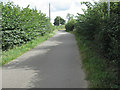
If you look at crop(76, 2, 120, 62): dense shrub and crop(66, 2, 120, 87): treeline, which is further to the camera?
crop(76, 2, 120, 62): dense shrub

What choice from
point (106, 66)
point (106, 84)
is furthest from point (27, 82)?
point (106, 66)

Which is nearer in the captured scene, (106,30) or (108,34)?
(108,34)

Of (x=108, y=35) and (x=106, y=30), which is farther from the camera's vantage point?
(x=106, y=30)

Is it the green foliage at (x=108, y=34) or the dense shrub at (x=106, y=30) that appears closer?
the green foliage at (x=108, y=34)

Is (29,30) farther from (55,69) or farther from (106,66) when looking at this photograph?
(106,66)

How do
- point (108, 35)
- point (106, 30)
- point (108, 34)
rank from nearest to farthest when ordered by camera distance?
point (108, 34)
point (108, 35)
point (106, 30)

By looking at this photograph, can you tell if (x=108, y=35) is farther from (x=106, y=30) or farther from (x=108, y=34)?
(x=106, y=30)

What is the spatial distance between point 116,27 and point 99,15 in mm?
3067

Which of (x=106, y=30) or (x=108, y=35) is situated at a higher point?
(x=106, y=30)

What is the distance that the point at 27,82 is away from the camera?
5223 millimetres

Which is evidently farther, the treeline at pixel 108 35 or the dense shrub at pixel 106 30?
the dense shrub at pixel 106 30

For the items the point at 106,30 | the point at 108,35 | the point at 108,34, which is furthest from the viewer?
the point at 106,30

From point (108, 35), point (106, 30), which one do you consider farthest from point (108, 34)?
point (106, 30)

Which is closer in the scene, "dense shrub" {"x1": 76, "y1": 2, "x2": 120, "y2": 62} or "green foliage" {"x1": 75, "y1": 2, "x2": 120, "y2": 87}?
"green foliage" {"x1": 75, "y1": 2, "x2": 120, "y2": 87}
